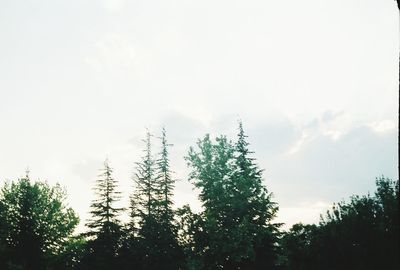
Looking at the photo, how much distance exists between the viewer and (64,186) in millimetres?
54219

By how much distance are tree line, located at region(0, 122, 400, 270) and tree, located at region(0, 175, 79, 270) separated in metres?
0.10

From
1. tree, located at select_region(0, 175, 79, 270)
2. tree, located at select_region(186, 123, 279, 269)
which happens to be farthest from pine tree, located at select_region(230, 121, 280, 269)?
tree, located at select_region(0, 175, 79, 270)

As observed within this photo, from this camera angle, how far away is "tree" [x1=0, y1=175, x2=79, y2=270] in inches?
1377

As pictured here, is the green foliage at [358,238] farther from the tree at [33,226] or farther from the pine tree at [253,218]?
the tree at [33,226]

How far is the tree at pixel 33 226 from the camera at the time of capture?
1377 inches

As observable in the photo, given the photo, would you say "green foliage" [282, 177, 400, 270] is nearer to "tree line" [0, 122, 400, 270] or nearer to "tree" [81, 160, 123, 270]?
"tree line" [0, 122, 400, 270]

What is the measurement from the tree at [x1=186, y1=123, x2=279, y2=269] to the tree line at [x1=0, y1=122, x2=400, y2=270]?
0.09m

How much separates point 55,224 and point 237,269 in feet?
96.5

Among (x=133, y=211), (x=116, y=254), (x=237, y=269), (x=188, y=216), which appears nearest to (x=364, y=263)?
(x=237, y=269)

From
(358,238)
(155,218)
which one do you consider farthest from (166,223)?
(358,238)

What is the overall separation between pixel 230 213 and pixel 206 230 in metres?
2.50

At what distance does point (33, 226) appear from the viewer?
121 ft

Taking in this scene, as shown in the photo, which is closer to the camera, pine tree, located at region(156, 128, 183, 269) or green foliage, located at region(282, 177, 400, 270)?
green foliage, located at region(282, 177, 400, 270)

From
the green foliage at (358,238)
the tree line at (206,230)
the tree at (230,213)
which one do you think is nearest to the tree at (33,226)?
the tree line at (206,230)
